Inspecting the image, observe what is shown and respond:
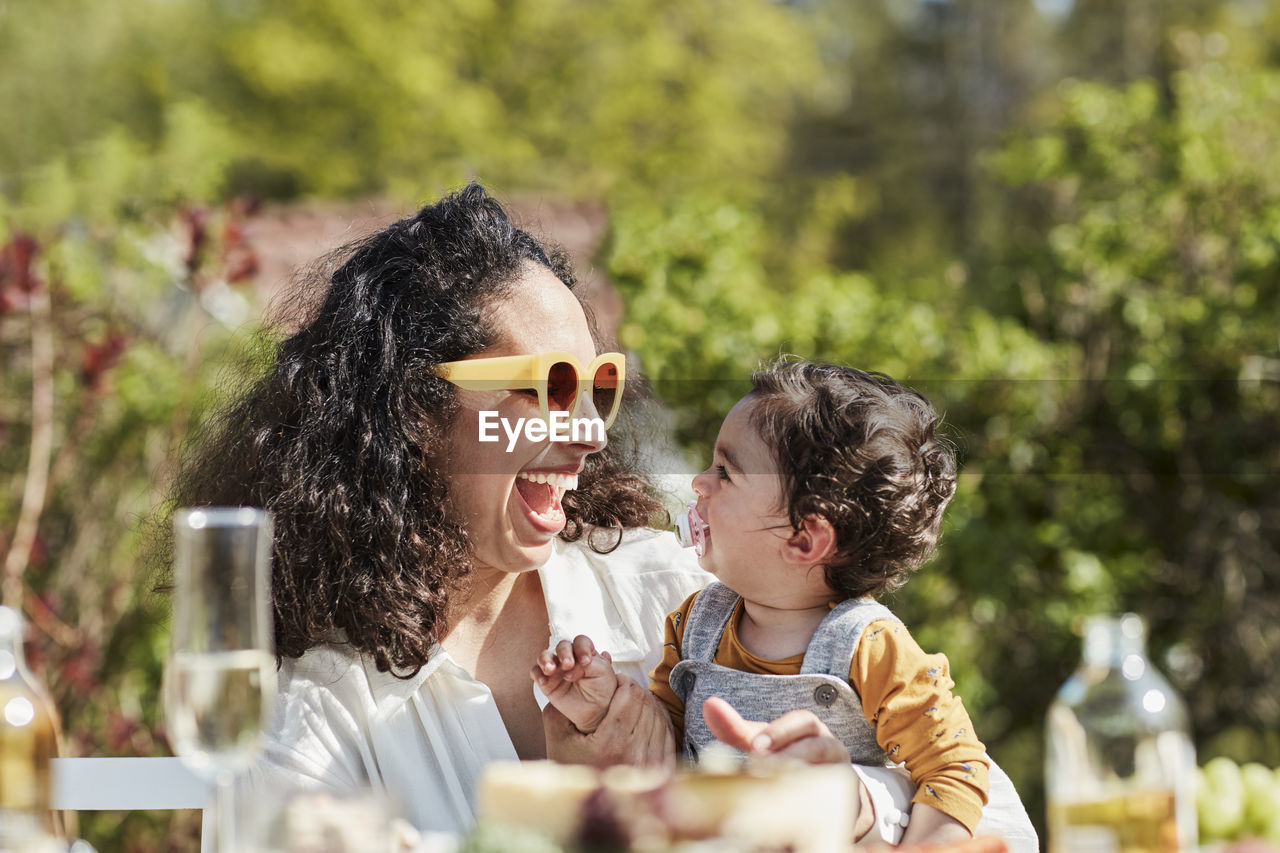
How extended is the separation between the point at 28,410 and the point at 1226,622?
4304 mm

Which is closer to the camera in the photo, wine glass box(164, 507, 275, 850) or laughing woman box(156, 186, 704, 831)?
wine glass box(164, 507, 275, 850)

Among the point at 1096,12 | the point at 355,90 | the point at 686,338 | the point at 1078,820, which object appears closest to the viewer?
the point at 1078,820

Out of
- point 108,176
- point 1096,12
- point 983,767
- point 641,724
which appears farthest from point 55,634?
point 1096,12

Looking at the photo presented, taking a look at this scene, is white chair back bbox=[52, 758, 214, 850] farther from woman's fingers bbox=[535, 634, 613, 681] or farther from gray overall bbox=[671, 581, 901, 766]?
gray overall bbox=[671, 581, 901, 766]

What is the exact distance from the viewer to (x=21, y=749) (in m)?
1.22

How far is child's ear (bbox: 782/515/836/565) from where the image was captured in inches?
71.3

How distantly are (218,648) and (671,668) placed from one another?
3.30 ft

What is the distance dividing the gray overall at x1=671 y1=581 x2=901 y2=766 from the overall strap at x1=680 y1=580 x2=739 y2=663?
0.02 meters

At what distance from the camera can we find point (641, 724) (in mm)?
1850

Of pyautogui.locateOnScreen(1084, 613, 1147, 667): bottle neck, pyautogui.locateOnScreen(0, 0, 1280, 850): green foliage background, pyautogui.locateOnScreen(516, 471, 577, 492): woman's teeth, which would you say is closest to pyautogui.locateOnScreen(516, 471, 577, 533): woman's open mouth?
pyautogui.locateOnScreen(516, 471, 577, 492): woman's teeth

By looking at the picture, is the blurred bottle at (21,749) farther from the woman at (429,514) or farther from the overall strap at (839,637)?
the overall strap at (839,637)

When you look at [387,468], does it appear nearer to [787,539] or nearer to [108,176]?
[787,539]

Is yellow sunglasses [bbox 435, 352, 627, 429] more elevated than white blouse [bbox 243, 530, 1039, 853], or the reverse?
yellow sunglasses [bbox 435, 352, 627, 429]

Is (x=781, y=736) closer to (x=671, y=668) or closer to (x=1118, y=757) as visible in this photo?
(x=1118, y=757)
